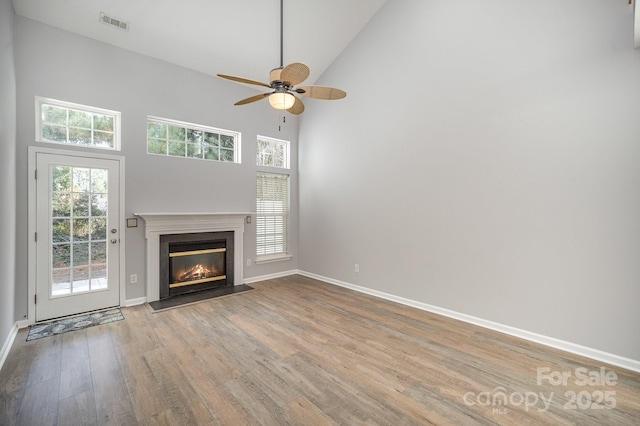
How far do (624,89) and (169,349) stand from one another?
4.84m

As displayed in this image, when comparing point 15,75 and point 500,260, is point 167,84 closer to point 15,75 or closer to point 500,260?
point 15,75

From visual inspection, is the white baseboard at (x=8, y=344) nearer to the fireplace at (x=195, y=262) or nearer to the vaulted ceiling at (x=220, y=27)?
the fireplace at (x=195, y=262)

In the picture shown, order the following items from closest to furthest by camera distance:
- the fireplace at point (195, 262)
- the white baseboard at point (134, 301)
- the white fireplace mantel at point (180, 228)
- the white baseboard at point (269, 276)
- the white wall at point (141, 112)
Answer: the white wall at point (141, 112) < the white baseboard at point (134, 301) < the white fireplace mantel at point (180, 228) < the fireplace at point (195, 262) < the white baseboard at point (269, 276)

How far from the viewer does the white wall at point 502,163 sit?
2.51 metres

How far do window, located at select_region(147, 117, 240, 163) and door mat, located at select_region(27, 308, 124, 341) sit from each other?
7.64 ft

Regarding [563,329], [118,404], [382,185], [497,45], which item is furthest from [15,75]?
[563,329]

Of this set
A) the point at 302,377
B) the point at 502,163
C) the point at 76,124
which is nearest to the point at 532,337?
the point at 502,163

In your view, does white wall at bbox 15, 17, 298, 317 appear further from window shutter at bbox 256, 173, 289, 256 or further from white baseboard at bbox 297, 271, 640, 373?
white baseboard at bbox 297, 271, 640, 373

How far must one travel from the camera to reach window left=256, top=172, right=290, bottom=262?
17.8 feet

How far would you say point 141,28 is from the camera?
12.0ft

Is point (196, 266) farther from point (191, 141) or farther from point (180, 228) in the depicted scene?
point (191, 141)

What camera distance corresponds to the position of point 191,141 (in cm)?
459

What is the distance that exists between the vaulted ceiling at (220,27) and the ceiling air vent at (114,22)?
3 centimetres

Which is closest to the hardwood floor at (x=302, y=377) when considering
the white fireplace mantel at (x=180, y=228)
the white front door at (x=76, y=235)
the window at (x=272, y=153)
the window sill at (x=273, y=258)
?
the white front door at (x=76, y=235)
